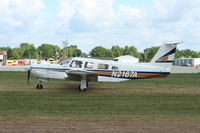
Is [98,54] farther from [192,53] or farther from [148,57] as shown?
[192,53]

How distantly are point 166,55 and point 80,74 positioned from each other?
198 inches

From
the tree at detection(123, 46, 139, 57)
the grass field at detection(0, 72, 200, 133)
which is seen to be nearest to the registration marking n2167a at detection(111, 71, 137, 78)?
the grass field at detection(0, 72, 200, 133)

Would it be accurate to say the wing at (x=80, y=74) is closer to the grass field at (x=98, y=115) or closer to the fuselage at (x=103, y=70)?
the fuselage at (x=103, y=70)

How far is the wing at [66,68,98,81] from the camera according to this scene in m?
14.3

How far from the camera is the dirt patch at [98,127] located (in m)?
6.98

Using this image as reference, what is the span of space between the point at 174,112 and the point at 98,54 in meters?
132

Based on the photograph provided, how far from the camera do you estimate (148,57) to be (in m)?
138

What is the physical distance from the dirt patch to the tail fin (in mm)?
7883

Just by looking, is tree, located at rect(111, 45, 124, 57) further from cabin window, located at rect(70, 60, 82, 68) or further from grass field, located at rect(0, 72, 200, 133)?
grass field, located at rect(0, 72, 200, 133)

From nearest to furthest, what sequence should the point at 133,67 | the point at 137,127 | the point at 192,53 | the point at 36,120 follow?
the point at 137,127
the point at 36,120
the point at 133,67
the point at 192,53

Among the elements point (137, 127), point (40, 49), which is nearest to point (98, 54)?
point (40, 49)

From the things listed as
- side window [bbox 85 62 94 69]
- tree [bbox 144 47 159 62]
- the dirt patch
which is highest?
tree [bbox 144 47 159 62]

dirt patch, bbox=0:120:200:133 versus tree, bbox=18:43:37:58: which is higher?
tree, bbox=18:43:37:58

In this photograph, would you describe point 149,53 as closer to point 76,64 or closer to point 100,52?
point 100,52
